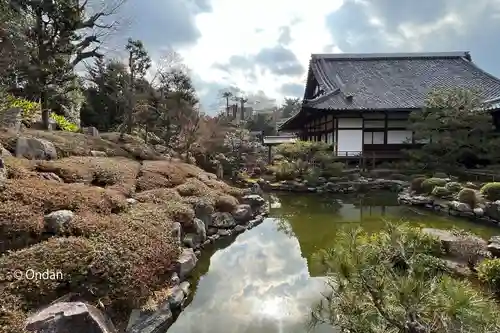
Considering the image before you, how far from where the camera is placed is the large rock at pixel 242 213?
9.70 metres

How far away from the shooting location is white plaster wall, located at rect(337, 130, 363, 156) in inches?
782

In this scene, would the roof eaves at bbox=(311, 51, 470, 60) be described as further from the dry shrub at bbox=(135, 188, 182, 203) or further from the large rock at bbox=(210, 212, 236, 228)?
the dry shrub at bbox=(135, 188, 182, 203)

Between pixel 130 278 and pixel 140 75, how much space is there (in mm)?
15324

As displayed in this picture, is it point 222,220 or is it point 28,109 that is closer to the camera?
point 222,220

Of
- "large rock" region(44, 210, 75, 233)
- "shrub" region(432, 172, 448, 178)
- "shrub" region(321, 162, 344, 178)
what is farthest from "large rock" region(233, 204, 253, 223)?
"shrub" region(432, 172, 448, 178)

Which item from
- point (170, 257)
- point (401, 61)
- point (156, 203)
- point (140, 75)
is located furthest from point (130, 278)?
point (401, 61)

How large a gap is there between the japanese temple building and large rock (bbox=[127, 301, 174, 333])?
15818 millimetres

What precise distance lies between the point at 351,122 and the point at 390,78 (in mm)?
5222

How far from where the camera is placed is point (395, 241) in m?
3.47

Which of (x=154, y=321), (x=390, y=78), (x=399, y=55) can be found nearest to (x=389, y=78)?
(x=390, y=78)

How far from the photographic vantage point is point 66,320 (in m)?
3.36

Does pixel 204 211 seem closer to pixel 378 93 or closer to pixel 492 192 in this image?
pixel 492 192

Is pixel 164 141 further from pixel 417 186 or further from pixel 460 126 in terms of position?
pixel 460 126

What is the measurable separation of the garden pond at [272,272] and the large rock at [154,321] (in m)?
0.13
